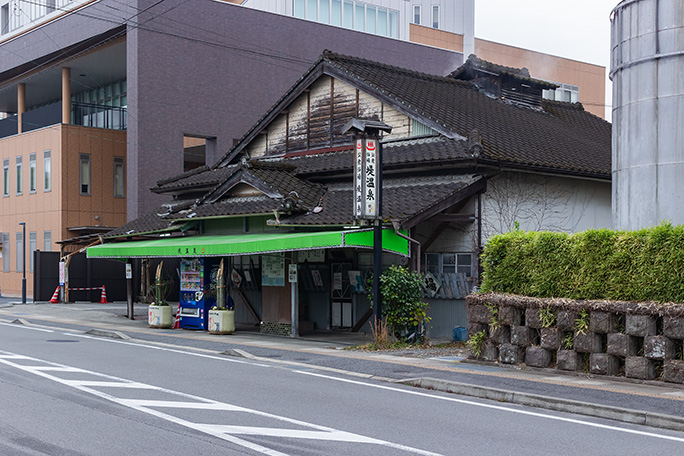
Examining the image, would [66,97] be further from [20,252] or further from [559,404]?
[559,404]

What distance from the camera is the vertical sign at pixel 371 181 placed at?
1853 cm

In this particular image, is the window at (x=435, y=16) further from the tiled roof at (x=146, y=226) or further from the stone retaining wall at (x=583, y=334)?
the stone retaining wall at (x=583, y=334)

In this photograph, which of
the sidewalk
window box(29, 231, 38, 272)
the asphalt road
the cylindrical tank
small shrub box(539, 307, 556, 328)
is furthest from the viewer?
window box(29, 231, 38, 272)

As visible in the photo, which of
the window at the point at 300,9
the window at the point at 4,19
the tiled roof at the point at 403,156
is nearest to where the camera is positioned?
the tiled roof at the point at 403,156

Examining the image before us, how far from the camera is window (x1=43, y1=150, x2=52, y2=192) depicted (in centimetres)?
4134

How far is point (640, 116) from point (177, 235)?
47.2ft

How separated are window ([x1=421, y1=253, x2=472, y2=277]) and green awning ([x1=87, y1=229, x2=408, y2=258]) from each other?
7.58 ft

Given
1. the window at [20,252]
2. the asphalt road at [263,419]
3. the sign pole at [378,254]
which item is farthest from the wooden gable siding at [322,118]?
the window at [20,252]

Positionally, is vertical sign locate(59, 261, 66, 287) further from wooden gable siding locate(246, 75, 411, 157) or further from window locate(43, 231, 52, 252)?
wooden gable siding locate(246, 75, 411, 157)

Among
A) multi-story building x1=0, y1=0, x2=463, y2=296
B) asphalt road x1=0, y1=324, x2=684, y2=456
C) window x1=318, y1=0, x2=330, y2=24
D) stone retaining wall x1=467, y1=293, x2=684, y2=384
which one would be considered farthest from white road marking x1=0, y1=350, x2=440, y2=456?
window x1=318, y1=0, x2=330, y2=24

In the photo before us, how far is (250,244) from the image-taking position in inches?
813

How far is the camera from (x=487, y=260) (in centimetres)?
1575

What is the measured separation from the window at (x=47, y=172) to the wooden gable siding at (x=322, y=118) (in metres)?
17.2

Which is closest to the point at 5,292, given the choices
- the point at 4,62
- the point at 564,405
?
the point at 4,62
